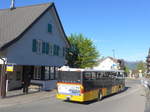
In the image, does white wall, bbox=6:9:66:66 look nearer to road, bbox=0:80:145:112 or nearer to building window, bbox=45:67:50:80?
building window, bbox=45:67:50:80

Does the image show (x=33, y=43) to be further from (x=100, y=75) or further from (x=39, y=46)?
(x=100, y=75)

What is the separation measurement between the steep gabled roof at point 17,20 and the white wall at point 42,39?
63cm

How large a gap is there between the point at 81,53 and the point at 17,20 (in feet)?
45.5

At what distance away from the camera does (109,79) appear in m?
20.0

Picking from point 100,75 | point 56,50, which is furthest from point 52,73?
point 100,75

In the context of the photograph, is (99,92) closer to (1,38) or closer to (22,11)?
(1,38)

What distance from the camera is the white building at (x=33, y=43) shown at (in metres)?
19.0

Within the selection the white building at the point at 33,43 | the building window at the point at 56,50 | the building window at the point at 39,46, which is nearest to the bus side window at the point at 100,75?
the white building at the point at 33,43

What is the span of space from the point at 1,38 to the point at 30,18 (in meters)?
4.22

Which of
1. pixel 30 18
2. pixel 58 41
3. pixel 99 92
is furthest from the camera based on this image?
pixel 58 41

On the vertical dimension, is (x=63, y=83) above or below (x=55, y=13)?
below

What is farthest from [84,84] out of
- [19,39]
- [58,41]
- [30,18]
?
[58,41]

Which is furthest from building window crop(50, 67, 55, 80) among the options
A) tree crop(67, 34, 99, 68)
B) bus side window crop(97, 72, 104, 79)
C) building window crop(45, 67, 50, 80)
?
bus side window crop(97, 72, 104, 79)

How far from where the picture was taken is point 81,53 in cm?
3362
